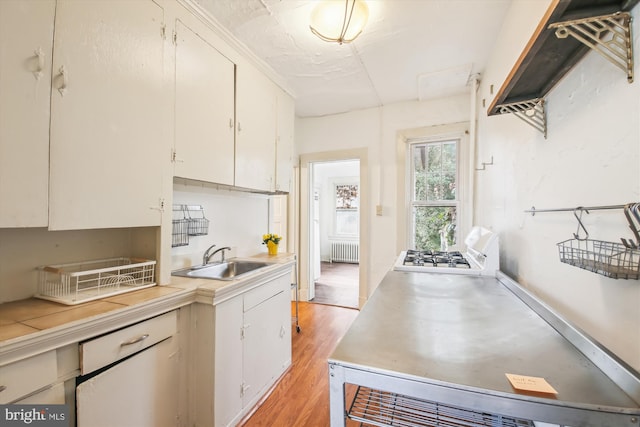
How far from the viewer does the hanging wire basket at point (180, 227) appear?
73.5 inches

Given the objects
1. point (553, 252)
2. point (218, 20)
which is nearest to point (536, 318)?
point (553, 252)

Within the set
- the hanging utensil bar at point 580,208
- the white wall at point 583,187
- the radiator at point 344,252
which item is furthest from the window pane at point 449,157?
the radiator at point 344,252

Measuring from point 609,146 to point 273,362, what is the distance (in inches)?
85.7

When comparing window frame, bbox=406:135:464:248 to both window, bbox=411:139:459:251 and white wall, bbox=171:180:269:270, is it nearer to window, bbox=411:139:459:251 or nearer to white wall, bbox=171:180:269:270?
window, bbox=411:139:459:251

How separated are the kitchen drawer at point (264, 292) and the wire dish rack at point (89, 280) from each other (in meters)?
0.56

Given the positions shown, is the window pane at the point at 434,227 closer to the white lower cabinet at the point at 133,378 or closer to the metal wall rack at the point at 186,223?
the metal wall rack at the point at 186,223

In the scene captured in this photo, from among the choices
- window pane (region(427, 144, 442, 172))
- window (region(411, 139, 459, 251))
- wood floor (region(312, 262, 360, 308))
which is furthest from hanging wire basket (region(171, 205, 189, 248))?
window pane (region(427, 144, 442, 172))

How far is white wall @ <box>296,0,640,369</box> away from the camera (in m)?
0.69

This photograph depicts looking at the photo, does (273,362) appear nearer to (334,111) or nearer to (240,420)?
(240,420)

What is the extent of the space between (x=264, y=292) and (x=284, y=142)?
1.53 m

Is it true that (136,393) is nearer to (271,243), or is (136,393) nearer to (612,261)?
(271,243)

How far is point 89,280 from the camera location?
1267 millimetres

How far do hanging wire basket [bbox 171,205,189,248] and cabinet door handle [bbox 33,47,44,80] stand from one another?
101 cm

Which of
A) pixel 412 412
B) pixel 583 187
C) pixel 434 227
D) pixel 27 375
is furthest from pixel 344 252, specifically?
pixel 27 375
